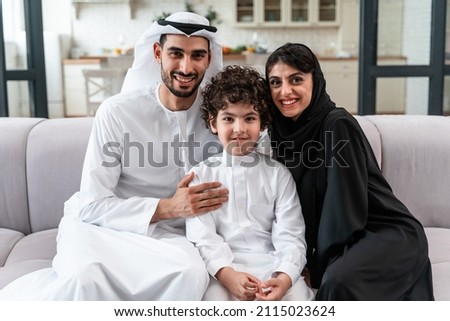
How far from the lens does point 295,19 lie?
27.0 feet

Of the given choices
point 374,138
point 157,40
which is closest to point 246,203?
point 157,40

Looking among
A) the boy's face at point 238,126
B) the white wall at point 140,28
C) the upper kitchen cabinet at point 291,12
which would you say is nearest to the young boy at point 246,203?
the boy's face at point 238,126

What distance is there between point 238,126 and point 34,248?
989mm

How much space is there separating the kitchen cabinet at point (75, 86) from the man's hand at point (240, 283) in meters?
6.36

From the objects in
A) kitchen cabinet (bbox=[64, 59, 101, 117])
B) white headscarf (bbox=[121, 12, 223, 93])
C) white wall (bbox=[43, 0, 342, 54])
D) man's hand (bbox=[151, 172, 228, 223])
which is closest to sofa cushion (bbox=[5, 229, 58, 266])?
man's hand (bbox=[151, 172, 228, 223])

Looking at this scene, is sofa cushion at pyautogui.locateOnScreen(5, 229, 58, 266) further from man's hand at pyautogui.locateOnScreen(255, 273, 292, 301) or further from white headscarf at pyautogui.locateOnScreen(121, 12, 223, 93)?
man's hand at pyautogui.locateOnScreen(255, 273, 292, 301)

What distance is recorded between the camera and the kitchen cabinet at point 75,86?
762 cm

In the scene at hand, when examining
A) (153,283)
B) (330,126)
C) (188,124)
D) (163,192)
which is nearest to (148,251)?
(153,283)

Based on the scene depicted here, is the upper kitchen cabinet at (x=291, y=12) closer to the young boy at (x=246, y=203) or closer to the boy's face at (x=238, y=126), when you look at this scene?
the young boy at (x=246, y=203)

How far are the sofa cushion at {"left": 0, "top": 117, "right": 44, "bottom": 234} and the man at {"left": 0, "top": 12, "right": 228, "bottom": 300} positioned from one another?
1.35 ft

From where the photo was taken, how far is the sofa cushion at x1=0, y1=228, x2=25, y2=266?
2.13m

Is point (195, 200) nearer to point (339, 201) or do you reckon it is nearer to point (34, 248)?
point (339, 201)
